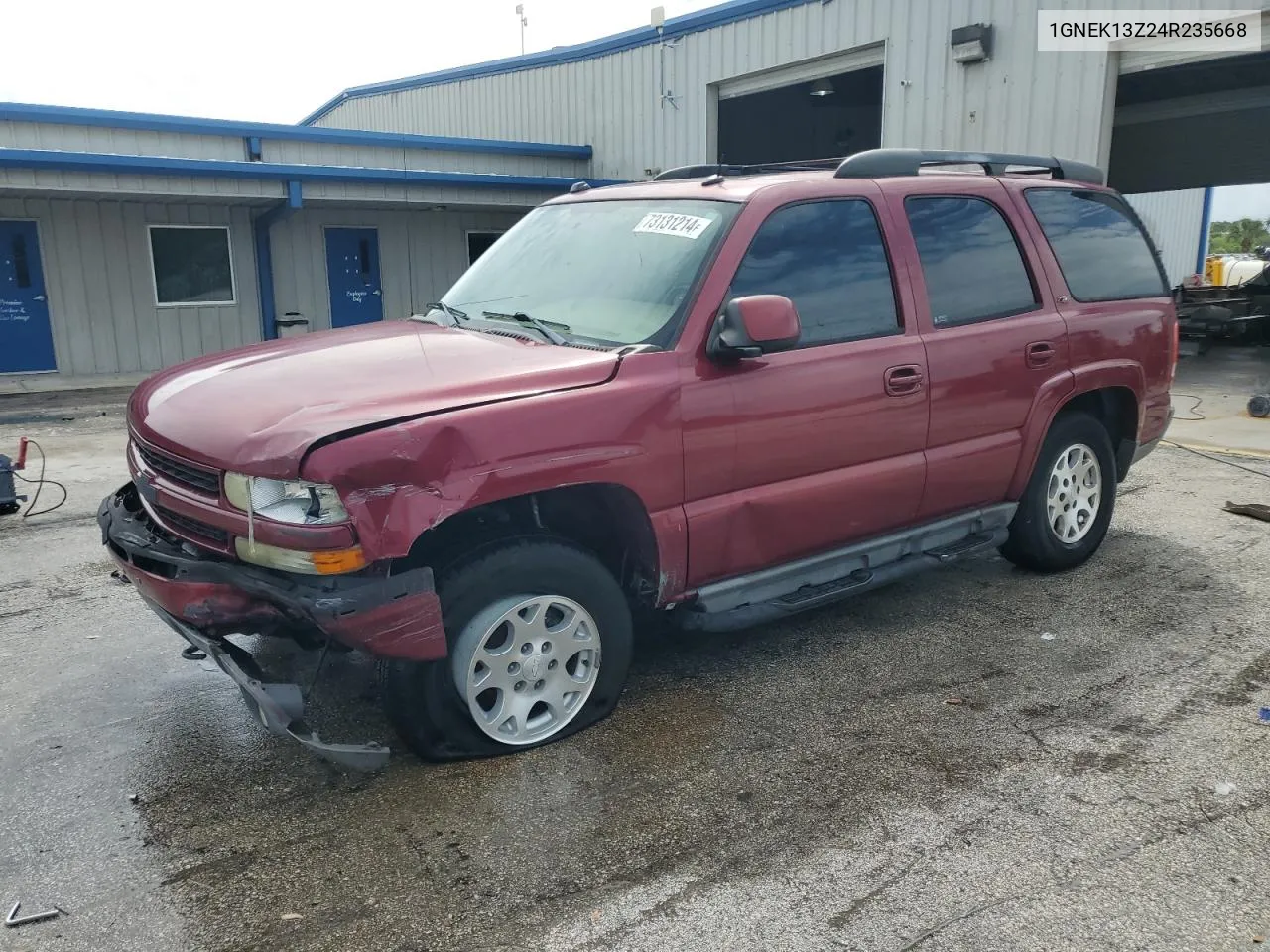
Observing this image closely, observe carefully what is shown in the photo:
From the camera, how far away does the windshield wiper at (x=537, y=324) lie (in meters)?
3.65

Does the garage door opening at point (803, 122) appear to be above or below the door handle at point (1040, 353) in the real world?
above

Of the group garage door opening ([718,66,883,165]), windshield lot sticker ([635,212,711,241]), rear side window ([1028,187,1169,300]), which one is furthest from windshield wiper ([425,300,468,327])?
garage door opening ([718,66,883,165])

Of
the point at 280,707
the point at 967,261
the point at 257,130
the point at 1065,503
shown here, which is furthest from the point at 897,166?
the point at 257,130

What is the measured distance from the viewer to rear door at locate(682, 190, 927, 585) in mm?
3596

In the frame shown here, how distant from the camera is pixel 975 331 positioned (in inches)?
173

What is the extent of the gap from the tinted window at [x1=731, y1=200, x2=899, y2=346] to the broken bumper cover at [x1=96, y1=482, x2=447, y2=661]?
1.68 meters

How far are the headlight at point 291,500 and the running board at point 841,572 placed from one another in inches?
57.0

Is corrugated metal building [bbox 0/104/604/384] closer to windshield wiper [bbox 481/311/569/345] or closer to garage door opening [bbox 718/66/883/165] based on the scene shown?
garage door opening [bbox 718/66/883/165]

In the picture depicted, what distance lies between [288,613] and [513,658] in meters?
0.76

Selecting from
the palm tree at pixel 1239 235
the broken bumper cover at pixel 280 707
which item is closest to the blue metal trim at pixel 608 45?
the broken bumper cover at pixel 280 707

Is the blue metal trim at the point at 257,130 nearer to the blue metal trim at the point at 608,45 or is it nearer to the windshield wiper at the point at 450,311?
the blue metal trim at the point at 608,45

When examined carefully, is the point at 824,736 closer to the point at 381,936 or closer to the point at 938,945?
the point at 938,945

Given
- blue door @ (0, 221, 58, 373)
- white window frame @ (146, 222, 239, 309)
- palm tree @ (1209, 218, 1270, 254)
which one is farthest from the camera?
palm tree @ (1209, 218, 1270, 254)

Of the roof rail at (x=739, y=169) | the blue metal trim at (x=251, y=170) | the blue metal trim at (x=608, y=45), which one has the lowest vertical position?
the roof rail at (x=739, y=169)
